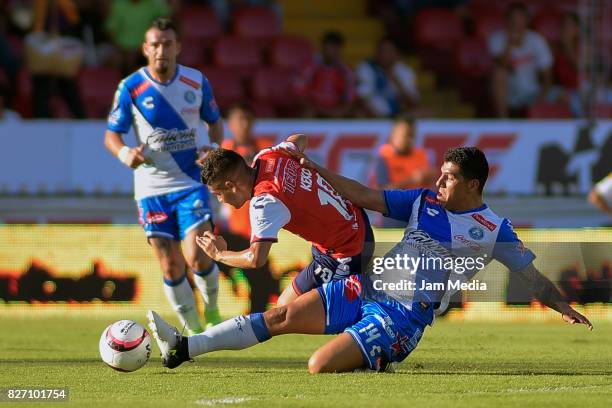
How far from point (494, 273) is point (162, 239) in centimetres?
291

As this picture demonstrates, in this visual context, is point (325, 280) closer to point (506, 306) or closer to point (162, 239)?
point (162, 239)

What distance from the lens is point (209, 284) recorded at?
34.7 feet

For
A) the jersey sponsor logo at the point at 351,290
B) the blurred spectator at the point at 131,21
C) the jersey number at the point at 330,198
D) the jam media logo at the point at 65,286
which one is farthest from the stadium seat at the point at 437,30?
the jersey sponsor logo at the point at 351,290

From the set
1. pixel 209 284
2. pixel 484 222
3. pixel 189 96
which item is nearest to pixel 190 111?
pixel 189 96

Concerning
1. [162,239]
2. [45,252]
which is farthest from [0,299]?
[162,239]

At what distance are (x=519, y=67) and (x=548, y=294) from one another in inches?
403

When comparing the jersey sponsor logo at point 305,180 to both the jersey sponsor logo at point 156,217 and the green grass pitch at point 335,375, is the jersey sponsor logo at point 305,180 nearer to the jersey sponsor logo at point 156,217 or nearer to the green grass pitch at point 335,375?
the green grass pitch at point 335,375

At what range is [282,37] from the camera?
1864 centimetres

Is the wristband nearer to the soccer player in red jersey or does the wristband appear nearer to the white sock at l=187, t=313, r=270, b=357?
the soccer player in red jersey

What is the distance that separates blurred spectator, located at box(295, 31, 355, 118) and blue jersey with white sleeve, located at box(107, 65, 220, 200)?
6670 mm

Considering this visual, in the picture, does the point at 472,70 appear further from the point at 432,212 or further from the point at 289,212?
the point at 289,212

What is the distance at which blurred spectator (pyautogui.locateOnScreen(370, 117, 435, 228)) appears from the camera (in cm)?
1474

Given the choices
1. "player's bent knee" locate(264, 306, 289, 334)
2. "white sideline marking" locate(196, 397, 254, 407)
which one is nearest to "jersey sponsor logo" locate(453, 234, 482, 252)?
"player's bent knee" locate(264, 306, 289, 334)

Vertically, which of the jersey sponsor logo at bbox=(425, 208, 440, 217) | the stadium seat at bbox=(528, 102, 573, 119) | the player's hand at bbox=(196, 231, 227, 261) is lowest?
the player's hand at bbox=(196, 231, 227, 261)
